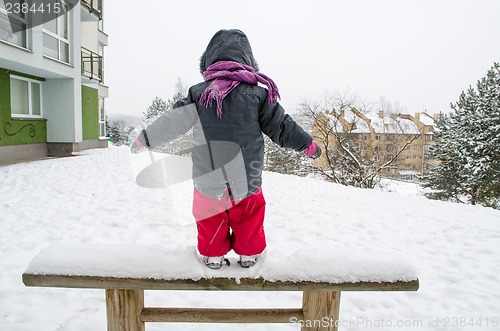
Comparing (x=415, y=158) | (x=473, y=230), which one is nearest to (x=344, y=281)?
(x=473, y=230)

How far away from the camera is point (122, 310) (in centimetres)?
160

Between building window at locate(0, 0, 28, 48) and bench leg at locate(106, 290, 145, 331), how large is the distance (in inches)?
374

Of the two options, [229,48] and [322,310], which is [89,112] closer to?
[229,48]

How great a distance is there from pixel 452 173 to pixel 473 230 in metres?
20.1

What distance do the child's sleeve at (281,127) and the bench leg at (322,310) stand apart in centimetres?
87

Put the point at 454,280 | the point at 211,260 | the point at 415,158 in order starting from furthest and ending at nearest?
the point at 415,158 → the point at 454,280 → the point at 211,260

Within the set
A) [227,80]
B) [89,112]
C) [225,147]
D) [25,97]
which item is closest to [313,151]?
[225,147]

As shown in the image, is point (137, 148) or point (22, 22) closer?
point (137, 148)

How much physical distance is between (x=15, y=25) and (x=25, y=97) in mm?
2746

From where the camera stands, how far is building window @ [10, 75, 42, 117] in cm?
941

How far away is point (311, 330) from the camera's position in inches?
65.3

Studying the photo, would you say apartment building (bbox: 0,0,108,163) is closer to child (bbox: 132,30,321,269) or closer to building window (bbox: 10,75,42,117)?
building window (bbox: 10,75,42,117)

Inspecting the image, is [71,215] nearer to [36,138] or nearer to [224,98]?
[224,98]

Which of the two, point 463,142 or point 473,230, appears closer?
point 473,230
